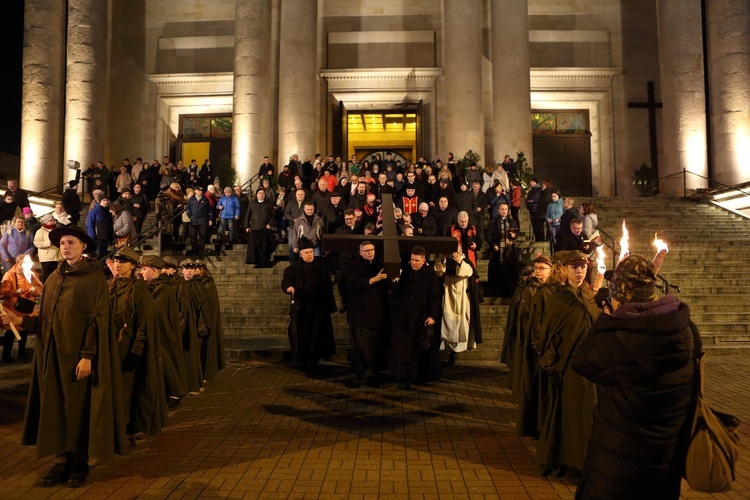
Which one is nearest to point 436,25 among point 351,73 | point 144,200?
point 351,73

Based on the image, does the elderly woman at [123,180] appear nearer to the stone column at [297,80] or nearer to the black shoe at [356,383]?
the stone column at [297,80]

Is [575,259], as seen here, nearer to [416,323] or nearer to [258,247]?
[416,323]

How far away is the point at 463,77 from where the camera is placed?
2269 cm

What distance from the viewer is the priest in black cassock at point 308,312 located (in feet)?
31.2

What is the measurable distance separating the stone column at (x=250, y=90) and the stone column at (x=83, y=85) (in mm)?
5154

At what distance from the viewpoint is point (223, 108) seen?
27.5m

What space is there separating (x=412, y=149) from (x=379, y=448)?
99.7ft

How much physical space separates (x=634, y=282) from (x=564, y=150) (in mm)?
25747

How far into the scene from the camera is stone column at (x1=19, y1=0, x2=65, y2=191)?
22.6 metres

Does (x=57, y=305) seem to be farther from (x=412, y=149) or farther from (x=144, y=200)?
(x=412, y=149)

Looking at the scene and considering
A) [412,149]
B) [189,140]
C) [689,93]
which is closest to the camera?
[689,93]

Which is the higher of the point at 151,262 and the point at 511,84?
the point at 511,84

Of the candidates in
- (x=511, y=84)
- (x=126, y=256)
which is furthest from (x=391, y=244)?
(x=511, y=84)

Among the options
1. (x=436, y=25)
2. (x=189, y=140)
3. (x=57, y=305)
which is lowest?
(x=57, y=305)
